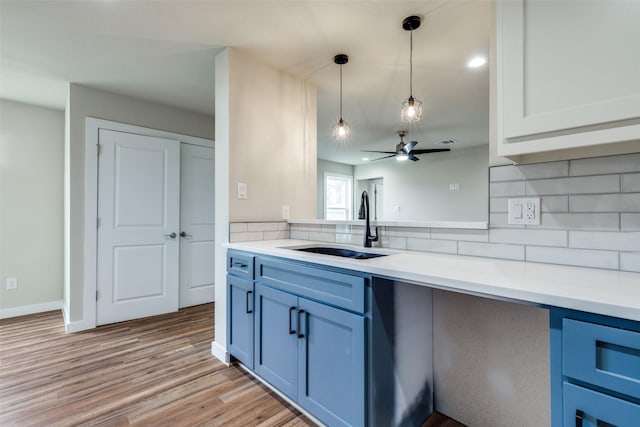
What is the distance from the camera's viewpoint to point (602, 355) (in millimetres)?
732

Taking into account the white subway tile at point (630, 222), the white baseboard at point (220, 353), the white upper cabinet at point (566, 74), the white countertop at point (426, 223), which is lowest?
the white baseboard at point (220, 353)

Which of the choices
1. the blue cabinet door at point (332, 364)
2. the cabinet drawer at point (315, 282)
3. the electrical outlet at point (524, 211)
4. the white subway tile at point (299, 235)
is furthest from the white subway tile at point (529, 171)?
the white subway tile at point (299, 235)

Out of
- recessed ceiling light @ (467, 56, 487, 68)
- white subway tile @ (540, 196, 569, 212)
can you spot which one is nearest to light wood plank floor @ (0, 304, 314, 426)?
white subway tile @ (540, 196, 569, 212)

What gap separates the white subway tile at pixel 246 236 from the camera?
2193 millimetres

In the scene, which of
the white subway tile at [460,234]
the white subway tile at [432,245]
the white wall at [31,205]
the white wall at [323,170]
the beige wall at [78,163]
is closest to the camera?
the white subway tile at [460,234]

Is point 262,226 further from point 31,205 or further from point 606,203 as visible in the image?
point 31,205

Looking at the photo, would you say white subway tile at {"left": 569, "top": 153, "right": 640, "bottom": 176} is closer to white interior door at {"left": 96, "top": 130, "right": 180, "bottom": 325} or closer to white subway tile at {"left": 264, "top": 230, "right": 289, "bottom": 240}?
white subway tile at {"left": 264, "top": 230, "right": 289, "bottom": 240}

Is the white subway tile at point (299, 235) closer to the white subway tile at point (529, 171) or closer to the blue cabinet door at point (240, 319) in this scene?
the blue cabinet door at point (240, 319)

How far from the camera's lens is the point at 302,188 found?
275cm

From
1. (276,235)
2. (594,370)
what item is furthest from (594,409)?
(276,235)

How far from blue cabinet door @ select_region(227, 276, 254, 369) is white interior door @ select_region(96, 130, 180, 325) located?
65.9 inches

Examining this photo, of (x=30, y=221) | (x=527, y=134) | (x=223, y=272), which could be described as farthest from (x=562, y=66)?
(x=30, y=221)

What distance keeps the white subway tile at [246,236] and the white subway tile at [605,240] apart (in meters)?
1.90

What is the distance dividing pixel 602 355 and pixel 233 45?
8.44 ft
